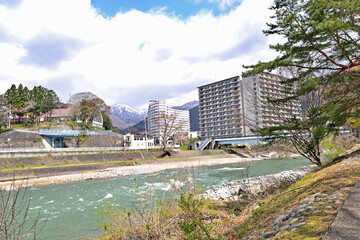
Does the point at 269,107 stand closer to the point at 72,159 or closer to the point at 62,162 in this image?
the point at 62,162

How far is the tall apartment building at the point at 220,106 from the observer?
71250 millimetres

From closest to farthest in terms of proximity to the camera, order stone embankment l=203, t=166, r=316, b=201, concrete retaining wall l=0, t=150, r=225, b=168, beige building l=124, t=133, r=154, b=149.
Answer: stone embankment l=203, t=166, r=316, b=201 → concrete retaining wall l=0, t=150, r=225, b=168 → beige building l=124, t=133, r=154, b=149

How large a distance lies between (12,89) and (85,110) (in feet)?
62.0

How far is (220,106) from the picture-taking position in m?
76.8

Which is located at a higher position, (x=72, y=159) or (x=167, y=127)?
(x=167, y=127)

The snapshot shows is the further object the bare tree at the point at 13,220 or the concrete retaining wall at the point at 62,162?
the concrete retaining wall at the point at 62,162

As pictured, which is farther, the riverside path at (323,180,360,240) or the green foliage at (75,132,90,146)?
the green foliage at (75,132,90,146)

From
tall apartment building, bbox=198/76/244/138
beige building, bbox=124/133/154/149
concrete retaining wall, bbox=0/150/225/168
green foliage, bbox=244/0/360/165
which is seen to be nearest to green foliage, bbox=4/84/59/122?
beige building, bbox=124/133/154/149

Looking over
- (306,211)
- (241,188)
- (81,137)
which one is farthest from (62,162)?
(306,211)

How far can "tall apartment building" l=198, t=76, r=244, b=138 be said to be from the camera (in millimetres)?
71250

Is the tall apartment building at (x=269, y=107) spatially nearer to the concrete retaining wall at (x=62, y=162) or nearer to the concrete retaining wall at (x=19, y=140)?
the concrete retaining wall at (x=62, y=162)

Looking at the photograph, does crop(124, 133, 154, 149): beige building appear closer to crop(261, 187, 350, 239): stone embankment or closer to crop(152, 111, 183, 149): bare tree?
crop(152, 111, 183, 149): bare tree

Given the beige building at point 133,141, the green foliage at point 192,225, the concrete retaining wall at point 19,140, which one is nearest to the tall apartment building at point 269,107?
the green foliage at point 192,225

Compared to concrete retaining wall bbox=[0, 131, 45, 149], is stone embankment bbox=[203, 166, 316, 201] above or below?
below
